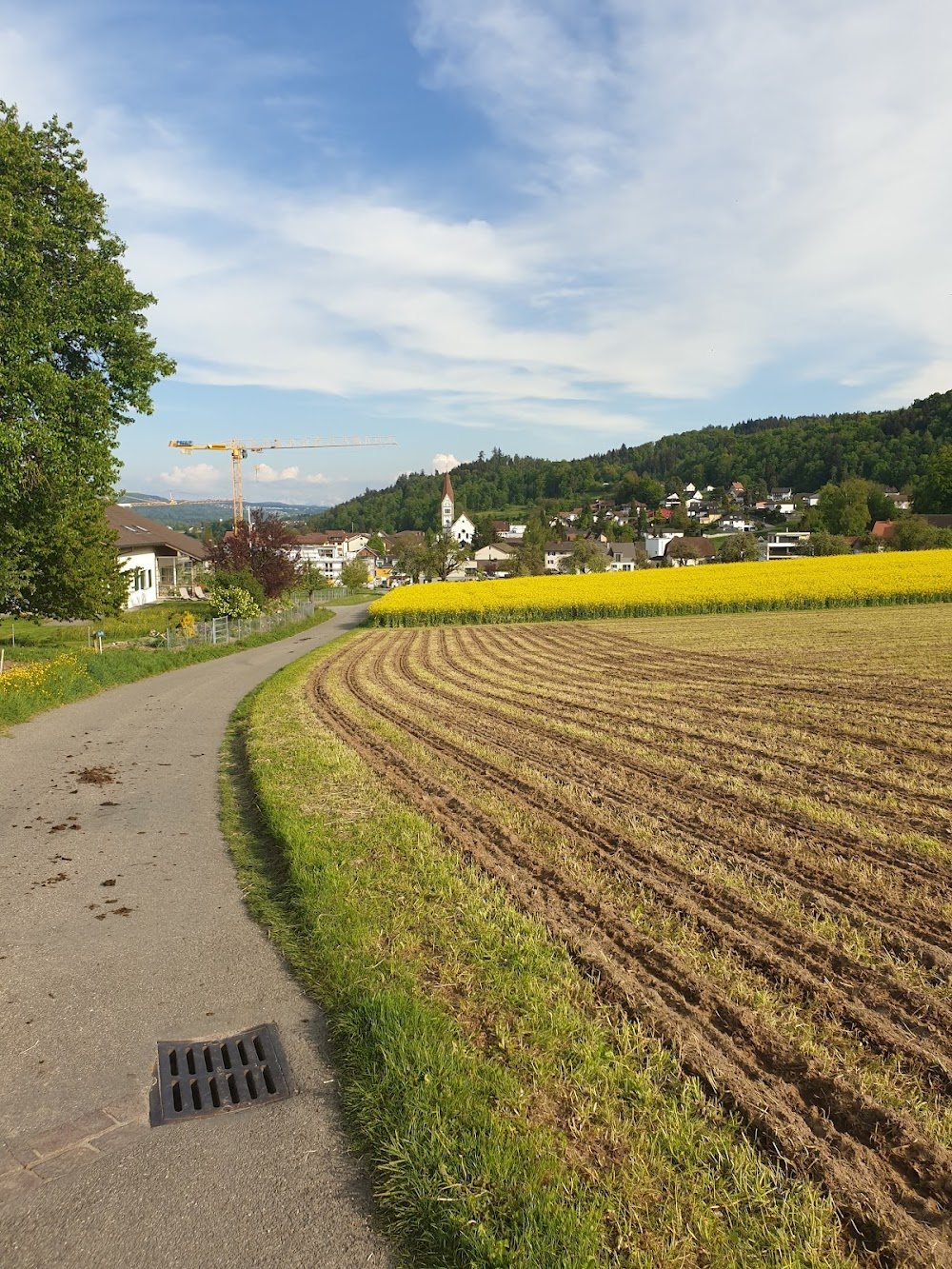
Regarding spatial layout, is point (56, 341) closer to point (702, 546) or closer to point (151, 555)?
point (151, 555)

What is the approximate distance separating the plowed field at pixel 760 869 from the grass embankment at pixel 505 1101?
25 cm

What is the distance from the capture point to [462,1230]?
2.80 m

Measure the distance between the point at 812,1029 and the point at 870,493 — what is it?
4887 inches

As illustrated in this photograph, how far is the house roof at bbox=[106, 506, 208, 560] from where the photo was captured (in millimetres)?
44656

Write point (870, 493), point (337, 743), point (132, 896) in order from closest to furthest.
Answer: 1. point (132, 896)
2. point (337, 743)
3. point (870, 493)

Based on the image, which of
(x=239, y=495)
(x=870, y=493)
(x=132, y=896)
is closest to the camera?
(x=132, y=896)

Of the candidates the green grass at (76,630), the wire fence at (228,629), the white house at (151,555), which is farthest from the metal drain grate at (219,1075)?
the white house at (151,555)

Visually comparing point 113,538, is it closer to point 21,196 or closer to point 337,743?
point 21,196

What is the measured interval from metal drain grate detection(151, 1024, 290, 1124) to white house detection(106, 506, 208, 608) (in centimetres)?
4065

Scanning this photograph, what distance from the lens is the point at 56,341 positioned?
1539 centimetres

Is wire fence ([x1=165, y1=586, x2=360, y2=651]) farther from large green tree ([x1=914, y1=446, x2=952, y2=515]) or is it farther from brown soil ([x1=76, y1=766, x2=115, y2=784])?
large green tree ([x1=914, y1=446, x2=952, y2=515])

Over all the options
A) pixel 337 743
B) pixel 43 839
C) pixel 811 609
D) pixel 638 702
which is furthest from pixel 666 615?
pixel 43 839

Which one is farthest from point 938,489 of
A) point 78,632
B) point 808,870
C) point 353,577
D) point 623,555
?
point 808,870

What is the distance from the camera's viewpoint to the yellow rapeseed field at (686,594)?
3509cm
